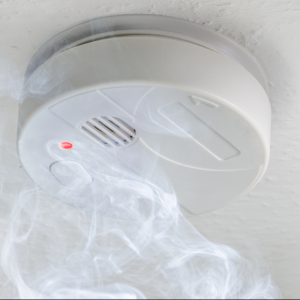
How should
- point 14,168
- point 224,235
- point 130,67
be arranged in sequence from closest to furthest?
point 130,67
point 14,168
point 224,235

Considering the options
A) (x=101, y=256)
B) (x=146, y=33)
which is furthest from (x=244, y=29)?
(x=101, y=256)

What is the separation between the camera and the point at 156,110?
1.74 ft

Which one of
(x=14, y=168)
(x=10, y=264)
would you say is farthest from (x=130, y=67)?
(x=10, y=264)

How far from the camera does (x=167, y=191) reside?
68 cm

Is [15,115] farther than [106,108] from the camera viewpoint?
Yes

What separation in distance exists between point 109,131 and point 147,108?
0.09 meters

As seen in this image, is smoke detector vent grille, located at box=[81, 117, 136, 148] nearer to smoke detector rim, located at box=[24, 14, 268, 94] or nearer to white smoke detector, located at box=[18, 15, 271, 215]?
white smoke detector, located at box=[18, 15, 271, 215]

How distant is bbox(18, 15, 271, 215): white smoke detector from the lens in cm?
51

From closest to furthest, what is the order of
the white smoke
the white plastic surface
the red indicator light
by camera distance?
the white plastic surface
the red indicator light
the white smoke

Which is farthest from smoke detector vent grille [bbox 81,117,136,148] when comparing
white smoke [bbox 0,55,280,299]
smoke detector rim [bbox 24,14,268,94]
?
white smoke [bbox 0,55,280,299]

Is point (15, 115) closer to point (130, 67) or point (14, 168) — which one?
point (14, 168)

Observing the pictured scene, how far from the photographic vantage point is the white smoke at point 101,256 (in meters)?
0.89

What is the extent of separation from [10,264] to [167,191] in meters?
0.71

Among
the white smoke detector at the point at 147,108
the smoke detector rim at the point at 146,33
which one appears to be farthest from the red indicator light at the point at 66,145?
the smoke detector rim at the point at 146,33
